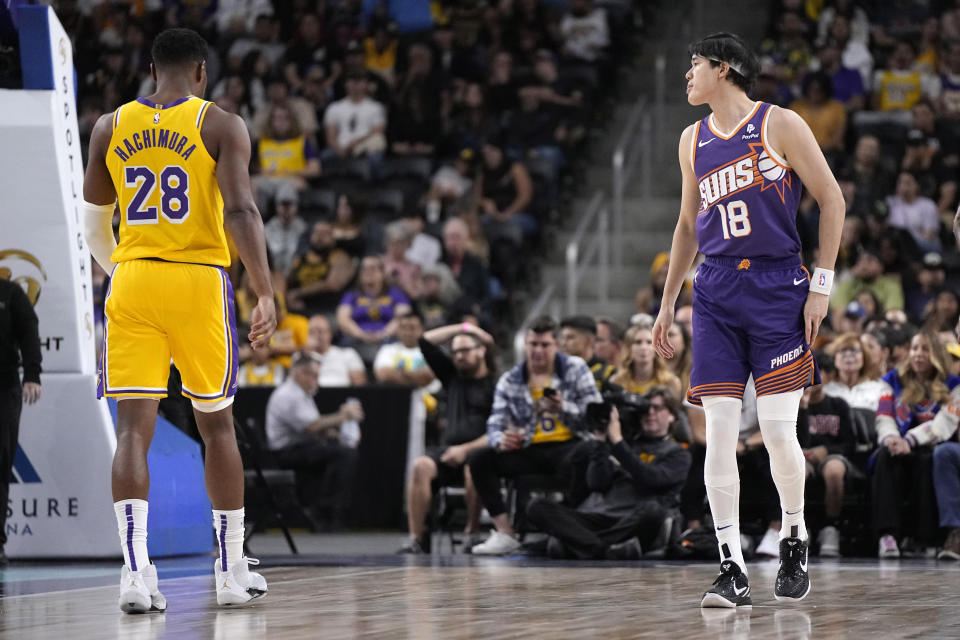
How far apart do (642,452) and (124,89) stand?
923 centimetres

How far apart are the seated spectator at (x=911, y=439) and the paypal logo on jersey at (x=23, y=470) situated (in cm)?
491

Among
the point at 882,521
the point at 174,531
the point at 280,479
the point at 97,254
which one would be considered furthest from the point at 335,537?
the point at 97,254

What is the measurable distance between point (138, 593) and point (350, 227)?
8.87 m

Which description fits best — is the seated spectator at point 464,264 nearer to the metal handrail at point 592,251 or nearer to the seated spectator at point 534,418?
the metal handrail at point 592,251

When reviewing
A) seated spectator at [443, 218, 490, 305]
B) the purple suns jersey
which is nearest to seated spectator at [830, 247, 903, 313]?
seated spectator at [443, 218, 490, 305]

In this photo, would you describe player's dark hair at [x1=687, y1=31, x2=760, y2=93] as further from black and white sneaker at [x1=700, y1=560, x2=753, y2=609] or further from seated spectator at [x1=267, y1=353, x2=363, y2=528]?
seated spectator at [x1=267, y1=353, x2=363, y2=528]

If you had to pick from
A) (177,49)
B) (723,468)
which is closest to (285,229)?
(177,49)

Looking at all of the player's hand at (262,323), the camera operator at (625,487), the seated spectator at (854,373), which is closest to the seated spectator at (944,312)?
the seated spectator at (854,373)

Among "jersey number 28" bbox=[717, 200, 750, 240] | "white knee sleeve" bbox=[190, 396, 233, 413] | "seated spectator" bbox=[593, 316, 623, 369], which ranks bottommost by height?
"seated spectator" bbox=[593, 316, 623, 369]

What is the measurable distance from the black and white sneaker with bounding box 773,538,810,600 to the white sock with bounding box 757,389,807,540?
3 cm

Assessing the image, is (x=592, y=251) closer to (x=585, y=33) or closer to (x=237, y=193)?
(x=585, y=33)

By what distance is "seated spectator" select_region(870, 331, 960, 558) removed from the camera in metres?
8.64

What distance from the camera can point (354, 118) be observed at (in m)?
15.0

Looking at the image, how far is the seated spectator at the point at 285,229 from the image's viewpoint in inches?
537
